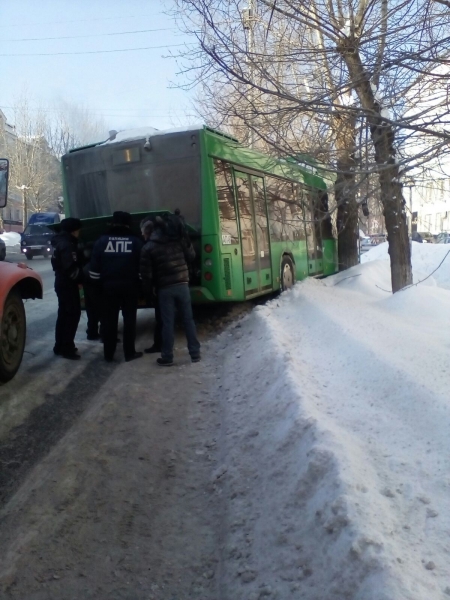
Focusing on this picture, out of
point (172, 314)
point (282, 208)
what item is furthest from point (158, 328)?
point (282, 208)

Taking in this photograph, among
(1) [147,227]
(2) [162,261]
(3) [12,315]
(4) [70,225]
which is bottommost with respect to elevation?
(3) [12,315]

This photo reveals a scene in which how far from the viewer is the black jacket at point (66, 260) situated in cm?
791

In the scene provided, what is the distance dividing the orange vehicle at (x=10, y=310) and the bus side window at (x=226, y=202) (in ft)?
10.2

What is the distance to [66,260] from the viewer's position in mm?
7902

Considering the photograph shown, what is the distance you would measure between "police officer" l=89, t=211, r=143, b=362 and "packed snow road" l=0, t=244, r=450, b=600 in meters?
0.96

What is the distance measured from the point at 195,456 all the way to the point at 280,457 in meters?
0.91

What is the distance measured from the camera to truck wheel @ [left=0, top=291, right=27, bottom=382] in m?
6.57

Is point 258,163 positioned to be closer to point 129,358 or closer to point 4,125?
point 129,358

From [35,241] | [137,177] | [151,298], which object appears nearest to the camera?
[151,298]

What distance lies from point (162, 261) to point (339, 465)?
442cm

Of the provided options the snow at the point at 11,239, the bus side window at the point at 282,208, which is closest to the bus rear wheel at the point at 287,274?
the bus side window at the point at 282,208

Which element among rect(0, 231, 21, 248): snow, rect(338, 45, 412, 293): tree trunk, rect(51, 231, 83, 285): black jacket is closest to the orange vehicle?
rect(51, 231, 83, 285): black jacket

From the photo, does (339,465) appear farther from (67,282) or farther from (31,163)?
(31,163)

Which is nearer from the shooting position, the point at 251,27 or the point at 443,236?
the point at 251,27
